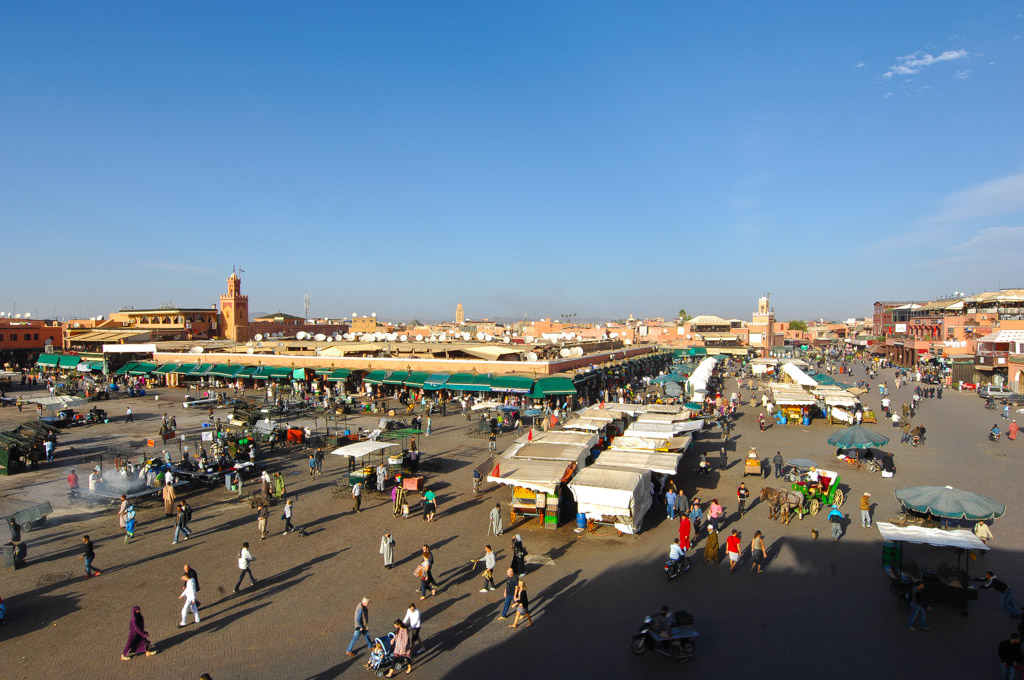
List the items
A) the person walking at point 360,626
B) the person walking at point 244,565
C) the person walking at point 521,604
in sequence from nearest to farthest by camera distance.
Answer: the person walking at point 360,626 < the person walking at point 521,604 < the person walking at point 244,565

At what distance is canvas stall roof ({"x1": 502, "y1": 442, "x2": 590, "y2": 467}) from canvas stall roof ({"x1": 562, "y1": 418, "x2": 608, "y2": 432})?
3.59 m

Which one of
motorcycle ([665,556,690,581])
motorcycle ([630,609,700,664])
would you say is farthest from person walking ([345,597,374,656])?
motorcycle ([665,556,690,581])

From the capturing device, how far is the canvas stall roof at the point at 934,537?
9.66 metres

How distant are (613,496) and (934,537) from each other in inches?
228

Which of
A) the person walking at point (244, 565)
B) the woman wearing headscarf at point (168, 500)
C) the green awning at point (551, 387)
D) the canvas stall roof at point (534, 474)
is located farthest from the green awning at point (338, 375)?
the person walking at point (244, 565)

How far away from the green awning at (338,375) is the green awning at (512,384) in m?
11.7

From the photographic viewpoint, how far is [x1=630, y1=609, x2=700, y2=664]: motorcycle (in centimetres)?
791

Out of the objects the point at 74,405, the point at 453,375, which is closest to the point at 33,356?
the point at 74,405

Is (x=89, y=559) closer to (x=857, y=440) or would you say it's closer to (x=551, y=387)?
(x=857, y=440)

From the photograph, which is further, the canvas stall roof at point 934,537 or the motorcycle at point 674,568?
the motorcycle at point 674,568

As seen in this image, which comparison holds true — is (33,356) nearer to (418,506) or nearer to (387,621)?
(418,506)

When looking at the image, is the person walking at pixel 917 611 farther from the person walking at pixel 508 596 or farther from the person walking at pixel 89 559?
the person walking at pixel 89 559

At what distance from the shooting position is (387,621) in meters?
9.17

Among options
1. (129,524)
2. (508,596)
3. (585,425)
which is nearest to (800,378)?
(585,425)
